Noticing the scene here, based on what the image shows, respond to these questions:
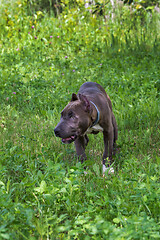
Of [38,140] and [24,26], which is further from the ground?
[24,26]

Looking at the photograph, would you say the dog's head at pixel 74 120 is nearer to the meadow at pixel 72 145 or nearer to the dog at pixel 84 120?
the dog at pixel 84 120

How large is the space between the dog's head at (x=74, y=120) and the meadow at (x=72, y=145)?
0.31 meters

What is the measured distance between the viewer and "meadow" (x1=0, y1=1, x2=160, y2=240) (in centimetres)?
239

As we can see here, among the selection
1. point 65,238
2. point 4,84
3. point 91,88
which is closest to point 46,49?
→ point 4,84

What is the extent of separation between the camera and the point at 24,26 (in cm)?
902

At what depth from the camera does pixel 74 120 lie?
11.0ft

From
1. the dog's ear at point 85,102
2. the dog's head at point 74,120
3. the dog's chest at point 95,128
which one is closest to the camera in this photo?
the dog's head at point 74,120

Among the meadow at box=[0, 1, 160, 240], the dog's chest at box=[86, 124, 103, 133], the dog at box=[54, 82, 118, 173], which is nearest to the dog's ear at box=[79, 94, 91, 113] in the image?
the dog at box=[54, 82, 118, 173]

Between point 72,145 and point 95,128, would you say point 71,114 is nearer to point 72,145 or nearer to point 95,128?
point 95,128

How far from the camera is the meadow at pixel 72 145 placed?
2.39 metres

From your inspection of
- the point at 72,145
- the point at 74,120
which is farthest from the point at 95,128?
the point at 72,145

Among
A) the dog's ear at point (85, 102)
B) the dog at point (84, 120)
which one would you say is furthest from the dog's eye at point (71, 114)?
the dog's ear at point (85, 102)

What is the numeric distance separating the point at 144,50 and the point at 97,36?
157 cm

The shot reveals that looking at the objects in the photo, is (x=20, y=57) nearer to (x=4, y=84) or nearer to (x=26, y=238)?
(x=4, y=84)
